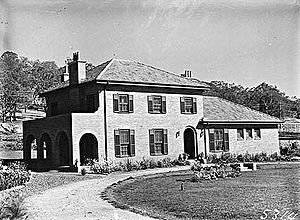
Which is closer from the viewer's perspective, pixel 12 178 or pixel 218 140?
pixel 12 178

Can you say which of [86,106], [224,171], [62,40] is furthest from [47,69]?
[62,40]

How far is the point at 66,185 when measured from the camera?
1881cm

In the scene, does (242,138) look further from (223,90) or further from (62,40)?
(223,90)

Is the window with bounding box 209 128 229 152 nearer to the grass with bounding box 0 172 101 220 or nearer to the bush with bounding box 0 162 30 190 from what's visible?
the grass with bounding box 0 172 101 220

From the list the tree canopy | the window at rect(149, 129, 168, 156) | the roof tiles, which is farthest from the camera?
the tree canopy

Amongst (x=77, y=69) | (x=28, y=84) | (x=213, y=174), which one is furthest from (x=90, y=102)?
(x=28, y=84)

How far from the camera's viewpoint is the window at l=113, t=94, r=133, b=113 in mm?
29141

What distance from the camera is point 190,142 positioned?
→ 33688 millimetres

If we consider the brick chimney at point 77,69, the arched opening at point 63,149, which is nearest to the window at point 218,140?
the brick chimney at point 77,69

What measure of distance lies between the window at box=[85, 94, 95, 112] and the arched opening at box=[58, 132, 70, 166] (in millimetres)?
2283

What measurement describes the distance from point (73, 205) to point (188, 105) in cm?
2092

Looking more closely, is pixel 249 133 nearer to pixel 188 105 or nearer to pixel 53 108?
pixel 188 105

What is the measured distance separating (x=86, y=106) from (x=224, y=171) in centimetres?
1172

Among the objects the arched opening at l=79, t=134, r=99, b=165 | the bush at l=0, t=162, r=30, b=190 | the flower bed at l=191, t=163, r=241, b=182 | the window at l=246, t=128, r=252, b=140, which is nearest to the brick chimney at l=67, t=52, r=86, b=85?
the arched opening at l=79, t=134, r=99, b=165
